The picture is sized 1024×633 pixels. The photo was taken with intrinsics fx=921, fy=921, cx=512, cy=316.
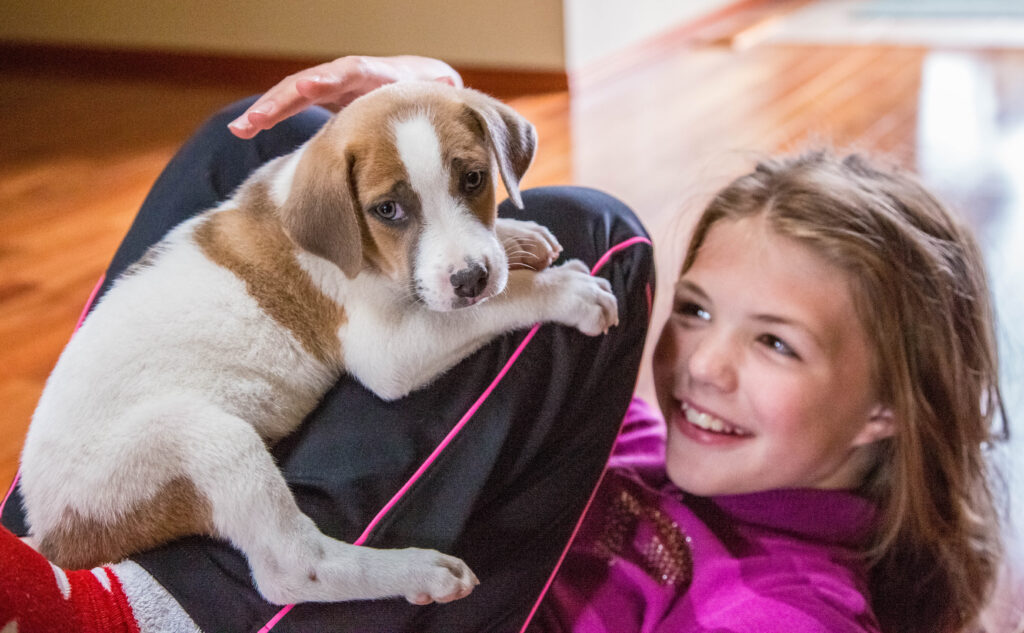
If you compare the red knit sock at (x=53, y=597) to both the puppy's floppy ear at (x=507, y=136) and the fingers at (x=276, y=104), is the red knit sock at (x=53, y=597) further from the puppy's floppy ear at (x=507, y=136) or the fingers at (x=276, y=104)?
the puppy's floppy ear at (x=507, y=136)

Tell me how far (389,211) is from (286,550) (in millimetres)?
529

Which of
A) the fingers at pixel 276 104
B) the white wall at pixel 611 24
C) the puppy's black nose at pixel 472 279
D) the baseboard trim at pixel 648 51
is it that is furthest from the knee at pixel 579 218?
the baseboard trim at pixel 648 51

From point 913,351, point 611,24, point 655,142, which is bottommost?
point 655,142

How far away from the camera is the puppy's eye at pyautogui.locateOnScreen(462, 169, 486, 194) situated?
143 centimetres

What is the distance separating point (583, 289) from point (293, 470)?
1.62ft

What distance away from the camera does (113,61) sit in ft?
16.4

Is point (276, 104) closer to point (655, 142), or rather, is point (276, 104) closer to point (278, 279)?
point (278, 279)

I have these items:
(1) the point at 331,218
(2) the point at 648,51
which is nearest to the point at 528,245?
(1) the point at 331,218

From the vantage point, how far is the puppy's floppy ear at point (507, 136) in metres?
1.47

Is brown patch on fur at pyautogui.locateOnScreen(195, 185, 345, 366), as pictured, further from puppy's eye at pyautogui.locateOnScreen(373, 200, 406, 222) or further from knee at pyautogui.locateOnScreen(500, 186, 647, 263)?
knee at pyautogui.locateOnScreen(500, 186, 647, 263)

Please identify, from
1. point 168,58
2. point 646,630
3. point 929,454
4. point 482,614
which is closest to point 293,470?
point 482,614

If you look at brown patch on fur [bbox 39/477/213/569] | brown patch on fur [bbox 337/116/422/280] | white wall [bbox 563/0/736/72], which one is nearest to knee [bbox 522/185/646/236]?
brown patch on fur [bbox 337/116/422/280]

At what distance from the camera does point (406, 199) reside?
140 centimetres

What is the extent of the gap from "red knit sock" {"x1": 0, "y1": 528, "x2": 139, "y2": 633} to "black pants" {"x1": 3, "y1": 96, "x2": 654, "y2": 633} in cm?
8
